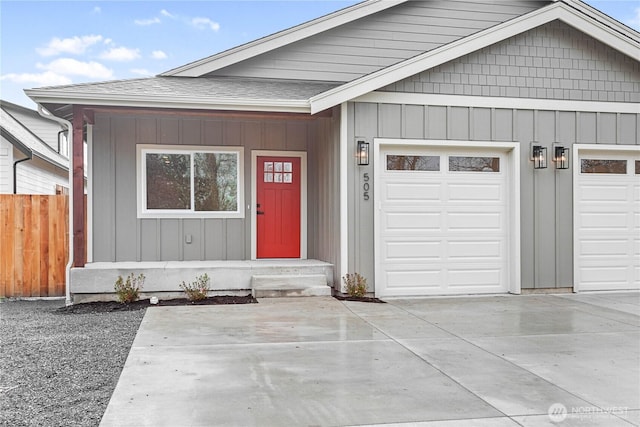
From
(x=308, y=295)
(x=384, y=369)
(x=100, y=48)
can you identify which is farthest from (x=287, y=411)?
(x=100, y=48)

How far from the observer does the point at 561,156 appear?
835 cm

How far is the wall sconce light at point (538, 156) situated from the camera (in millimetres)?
8289

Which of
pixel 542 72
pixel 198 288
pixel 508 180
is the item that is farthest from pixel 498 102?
pixel 198 288

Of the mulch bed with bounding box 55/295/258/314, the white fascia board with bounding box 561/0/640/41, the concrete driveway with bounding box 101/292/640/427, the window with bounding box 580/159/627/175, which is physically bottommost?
the mulch bed with bounding box 55/295/258/314

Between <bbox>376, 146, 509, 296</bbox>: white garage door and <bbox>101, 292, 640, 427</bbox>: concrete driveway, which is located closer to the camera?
<bbox>101, 292, 640, 427</bbox>: concrete driveway

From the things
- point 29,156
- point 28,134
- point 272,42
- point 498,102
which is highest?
point 272,42

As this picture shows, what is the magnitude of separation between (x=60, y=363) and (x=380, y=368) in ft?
8.57

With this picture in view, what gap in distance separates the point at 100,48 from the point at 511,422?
29.7 m

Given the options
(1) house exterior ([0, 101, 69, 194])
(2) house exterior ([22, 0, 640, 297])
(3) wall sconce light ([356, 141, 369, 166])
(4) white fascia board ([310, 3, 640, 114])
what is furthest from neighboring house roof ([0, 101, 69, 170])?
(3) wall sconce light ([356, 141, 369, 166])

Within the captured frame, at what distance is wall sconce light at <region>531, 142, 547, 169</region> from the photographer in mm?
8289

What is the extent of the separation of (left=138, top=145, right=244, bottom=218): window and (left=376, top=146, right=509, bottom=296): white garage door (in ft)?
8.76

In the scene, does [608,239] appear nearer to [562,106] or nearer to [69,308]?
[562,106]

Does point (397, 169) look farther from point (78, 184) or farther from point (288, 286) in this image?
point (78, 184)

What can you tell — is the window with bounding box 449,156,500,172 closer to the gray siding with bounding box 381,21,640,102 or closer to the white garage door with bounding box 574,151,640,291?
Answer: the gray siding with bounding box 381,21,640,102
